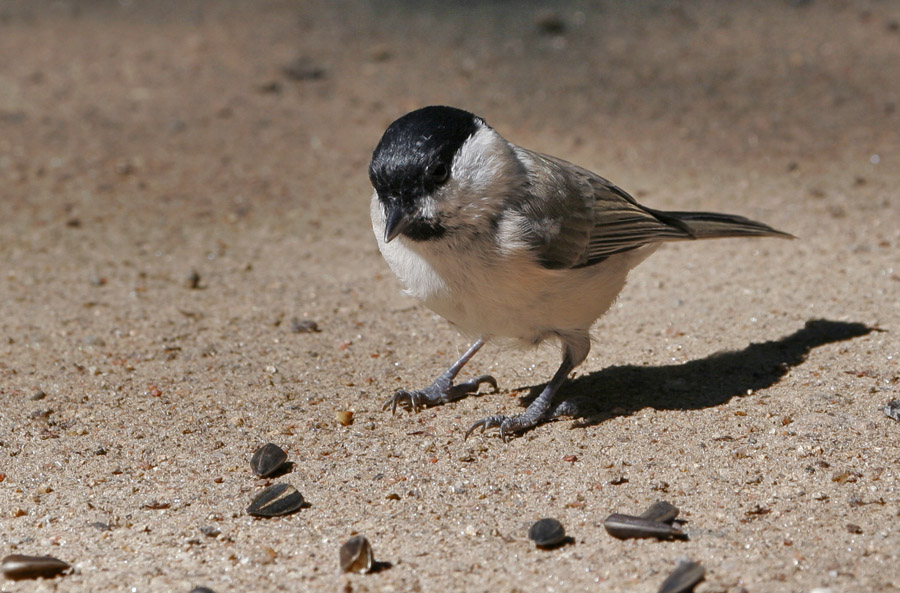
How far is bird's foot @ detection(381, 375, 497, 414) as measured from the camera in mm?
4324

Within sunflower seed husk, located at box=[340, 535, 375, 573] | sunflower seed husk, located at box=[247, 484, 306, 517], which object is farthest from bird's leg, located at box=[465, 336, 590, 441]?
sunflower seed husk, located at box=[340, 535, 375, 573]

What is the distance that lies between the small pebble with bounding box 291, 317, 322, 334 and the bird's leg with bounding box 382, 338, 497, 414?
0.96m

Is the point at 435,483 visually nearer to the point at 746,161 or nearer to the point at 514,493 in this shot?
the point at 514,493

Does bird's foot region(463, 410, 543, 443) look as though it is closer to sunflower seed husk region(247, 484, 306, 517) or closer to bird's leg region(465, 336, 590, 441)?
bird's leg region(465, 336, 590, 441)

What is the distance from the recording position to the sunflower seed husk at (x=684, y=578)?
2.74 meters

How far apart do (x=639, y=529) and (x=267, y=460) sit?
58.1 inches

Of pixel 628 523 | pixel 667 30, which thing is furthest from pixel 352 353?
pixel 667 30

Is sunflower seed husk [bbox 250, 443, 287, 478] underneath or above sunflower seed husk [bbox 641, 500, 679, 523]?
above

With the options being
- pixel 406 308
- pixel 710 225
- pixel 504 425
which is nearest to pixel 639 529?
pixel 504 425

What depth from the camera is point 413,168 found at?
12.0ft

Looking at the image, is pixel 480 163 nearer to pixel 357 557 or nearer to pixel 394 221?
pixel 394 221

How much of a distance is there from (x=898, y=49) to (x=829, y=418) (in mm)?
6425

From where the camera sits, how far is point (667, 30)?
31.2 feet

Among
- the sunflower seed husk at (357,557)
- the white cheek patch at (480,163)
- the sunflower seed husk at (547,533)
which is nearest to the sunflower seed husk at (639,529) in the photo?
the sunflower seed husk at (547,533)
